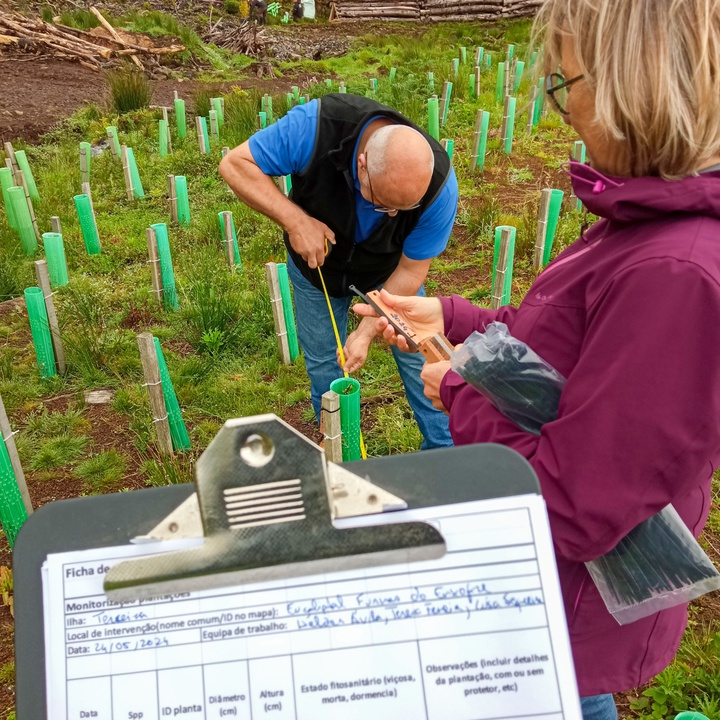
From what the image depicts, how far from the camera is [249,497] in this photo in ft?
2.43

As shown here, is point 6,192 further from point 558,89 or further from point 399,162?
point 558,89

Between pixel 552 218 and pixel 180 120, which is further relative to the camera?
pixel 180 120

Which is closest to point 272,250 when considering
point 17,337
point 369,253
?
point 17,337

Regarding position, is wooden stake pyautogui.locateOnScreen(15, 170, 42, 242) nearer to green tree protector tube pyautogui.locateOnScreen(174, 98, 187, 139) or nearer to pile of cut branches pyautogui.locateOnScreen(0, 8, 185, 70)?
green tree protector tube pyautogui.locateOnScreen(174, 98, 187, 139)

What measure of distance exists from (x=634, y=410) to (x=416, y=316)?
1.11 metres

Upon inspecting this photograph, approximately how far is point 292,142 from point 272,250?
244 cm

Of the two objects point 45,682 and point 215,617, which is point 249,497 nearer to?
point 215,617

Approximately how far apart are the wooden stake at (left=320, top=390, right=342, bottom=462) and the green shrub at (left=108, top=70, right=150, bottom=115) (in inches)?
301

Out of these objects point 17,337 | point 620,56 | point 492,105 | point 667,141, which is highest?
point 620,56

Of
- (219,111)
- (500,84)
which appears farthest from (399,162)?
(500,84)

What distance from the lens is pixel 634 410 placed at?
0.94 meters

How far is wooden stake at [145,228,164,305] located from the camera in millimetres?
4176

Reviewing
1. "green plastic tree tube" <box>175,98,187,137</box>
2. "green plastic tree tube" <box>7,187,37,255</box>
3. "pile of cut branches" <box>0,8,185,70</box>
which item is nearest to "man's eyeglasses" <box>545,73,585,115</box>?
"green plastic tree tube" <box>7,187,37,255</box>

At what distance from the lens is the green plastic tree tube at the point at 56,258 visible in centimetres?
432
